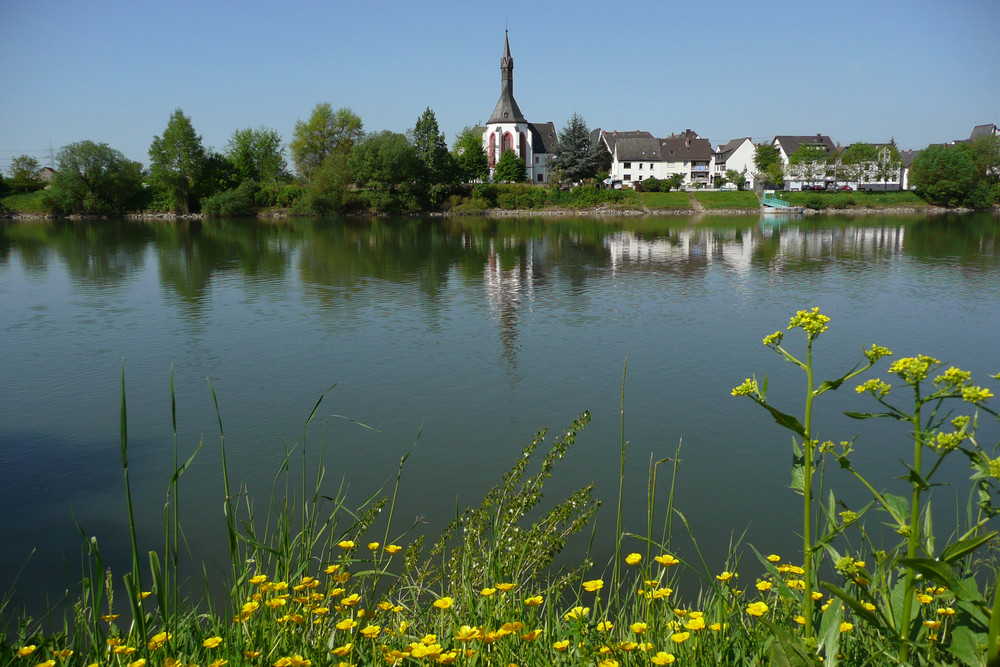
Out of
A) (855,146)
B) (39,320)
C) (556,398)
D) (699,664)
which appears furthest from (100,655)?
(855,146)

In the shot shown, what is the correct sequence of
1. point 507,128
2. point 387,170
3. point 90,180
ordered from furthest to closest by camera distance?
point 507,128 → point 90,180 → point 387,170

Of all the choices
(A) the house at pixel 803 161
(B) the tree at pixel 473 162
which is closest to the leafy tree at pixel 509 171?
(B) the tree at pixel 473 162

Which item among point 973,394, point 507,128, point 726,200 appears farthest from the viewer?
point 507,128

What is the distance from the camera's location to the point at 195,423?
9.52m

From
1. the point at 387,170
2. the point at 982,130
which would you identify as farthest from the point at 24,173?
the point at 982,130

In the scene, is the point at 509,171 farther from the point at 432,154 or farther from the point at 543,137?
the point at 543,137

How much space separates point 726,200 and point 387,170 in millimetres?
34119

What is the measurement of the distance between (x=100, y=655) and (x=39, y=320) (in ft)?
54.9

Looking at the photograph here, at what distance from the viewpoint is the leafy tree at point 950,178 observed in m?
68.9

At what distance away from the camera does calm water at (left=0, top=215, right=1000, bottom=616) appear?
724 centimetres

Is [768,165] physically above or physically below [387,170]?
above

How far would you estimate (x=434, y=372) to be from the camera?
463 inches

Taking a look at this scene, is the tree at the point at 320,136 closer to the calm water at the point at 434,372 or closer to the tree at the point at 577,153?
the tree at the point at 577,153

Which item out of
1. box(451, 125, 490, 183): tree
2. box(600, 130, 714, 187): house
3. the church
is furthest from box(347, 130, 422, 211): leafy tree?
box(600, 130, 714, 187): house
